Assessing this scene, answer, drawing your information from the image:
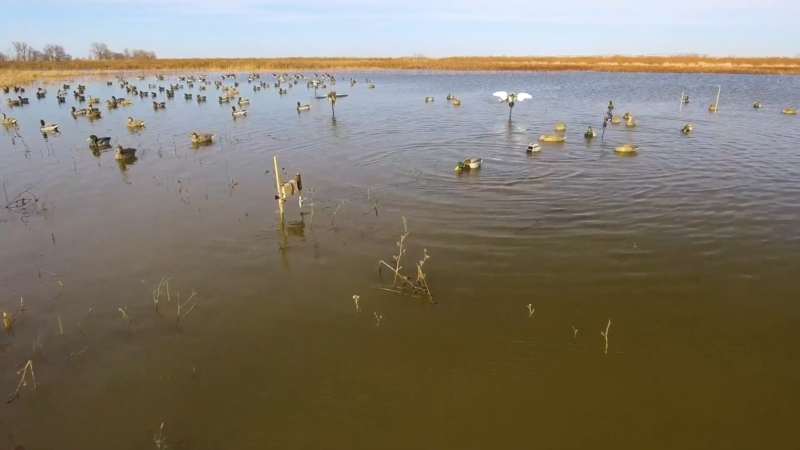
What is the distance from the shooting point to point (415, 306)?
7.64 m

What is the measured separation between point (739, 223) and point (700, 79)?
46.7 meters

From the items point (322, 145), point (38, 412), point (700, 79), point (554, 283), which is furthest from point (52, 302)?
point (700, 79)

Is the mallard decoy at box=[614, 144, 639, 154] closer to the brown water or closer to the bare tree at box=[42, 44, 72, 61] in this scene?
the brown water

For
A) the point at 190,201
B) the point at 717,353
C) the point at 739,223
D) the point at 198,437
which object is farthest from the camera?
the point at 190,201

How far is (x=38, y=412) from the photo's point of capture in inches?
220

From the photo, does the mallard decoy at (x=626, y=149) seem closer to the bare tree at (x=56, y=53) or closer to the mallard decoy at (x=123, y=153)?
the mallard decoy at (x=123, y=153)

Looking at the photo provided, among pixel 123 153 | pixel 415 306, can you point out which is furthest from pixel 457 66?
pixel 415 306

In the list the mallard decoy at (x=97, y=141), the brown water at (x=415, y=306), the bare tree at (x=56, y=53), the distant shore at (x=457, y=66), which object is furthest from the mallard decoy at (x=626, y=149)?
the bare tree at (x=56, y=53)

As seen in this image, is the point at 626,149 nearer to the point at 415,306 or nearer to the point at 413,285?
the point at 413,285

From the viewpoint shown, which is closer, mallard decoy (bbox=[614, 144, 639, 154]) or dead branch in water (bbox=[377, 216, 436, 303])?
dead branch in water (bbox=[377, 216, 436, 303])

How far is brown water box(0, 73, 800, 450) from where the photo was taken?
5.47m

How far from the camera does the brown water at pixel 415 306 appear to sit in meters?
5.47

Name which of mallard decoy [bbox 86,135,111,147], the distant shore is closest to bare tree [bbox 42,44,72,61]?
the distant shore

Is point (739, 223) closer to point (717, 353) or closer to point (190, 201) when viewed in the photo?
point (717, 353)
